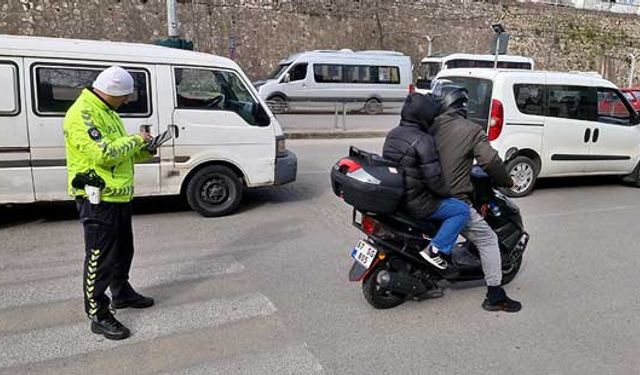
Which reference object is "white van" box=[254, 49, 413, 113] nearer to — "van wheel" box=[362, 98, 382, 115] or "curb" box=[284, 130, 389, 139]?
"van wheel" box=[362, 98, 382, 115]

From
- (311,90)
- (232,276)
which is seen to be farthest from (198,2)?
(232,276)

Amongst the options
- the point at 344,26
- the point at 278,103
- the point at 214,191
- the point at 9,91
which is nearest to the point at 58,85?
the point at 9,91

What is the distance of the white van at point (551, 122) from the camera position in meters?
6.87

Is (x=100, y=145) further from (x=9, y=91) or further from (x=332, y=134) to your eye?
(x=332, y=134)

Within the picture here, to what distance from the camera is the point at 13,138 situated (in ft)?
16.1

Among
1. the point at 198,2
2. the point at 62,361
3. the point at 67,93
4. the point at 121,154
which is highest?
the point at 198,2

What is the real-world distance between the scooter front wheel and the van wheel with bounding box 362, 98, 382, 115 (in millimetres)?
15887

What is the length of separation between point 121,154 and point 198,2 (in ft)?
76.1

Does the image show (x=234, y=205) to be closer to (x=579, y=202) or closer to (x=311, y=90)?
(x=579, y=202)

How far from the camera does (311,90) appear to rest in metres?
18.3

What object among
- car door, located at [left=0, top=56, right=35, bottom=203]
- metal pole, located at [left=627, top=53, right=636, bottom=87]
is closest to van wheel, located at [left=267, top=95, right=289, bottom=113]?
car door, located at [left=0, top=56, right=35, bottom=203]

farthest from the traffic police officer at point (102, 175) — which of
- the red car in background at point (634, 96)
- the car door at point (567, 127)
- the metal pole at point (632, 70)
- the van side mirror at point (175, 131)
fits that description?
the metal pole at point (632, 70)

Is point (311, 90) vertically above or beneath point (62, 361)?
above

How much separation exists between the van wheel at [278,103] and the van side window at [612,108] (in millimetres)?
11293
